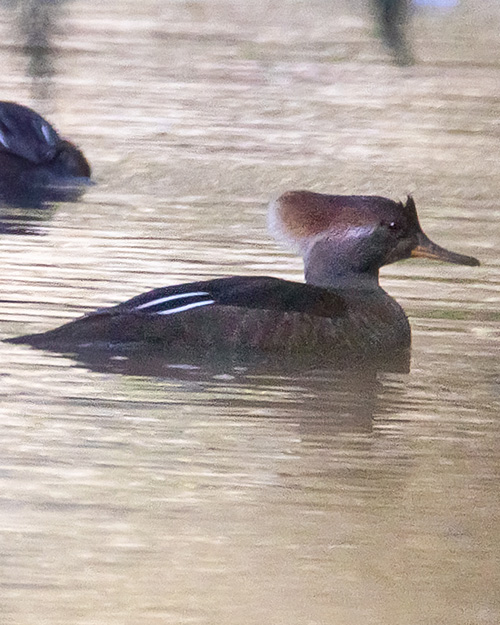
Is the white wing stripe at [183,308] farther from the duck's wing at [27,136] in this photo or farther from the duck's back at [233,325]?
the duck's wing at [27,136]

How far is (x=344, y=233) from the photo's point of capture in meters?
1.17

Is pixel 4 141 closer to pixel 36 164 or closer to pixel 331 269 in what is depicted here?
pixel 36 164

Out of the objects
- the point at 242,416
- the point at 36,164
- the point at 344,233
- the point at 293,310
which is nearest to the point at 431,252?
the point at 344,233

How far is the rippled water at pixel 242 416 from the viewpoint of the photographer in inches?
28.9

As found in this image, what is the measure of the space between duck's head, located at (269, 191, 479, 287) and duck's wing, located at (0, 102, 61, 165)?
1.85 feet

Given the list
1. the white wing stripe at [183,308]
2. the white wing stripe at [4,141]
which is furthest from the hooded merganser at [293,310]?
the white wing stripe at [4,141]

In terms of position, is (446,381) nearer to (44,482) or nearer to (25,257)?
(44,482)

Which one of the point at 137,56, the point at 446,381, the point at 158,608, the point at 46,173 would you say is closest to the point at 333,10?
the point at 137,56

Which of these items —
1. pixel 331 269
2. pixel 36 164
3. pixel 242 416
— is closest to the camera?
pixel 242 416

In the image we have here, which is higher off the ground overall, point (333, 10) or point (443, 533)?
point (333, 10)

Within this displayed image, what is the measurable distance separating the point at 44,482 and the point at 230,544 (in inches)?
6.0

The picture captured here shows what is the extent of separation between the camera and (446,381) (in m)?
1.04

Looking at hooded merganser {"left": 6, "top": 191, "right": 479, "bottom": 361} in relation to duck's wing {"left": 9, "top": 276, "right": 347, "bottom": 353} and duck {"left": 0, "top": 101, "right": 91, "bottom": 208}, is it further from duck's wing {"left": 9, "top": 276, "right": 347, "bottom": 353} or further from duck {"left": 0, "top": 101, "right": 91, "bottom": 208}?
duck {"left": 0, "top": 101, "right": 91, "bottom": 208}

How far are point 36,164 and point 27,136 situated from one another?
6 cm
